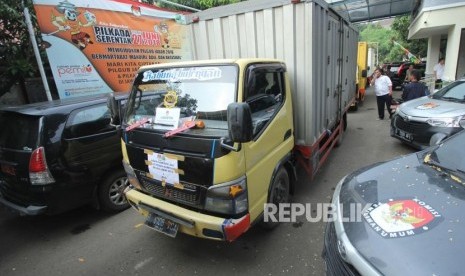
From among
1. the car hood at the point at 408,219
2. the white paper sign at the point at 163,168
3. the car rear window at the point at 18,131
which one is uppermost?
the car rear window at the point at 18,131

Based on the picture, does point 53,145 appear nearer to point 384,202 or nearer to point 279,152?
point 279,152

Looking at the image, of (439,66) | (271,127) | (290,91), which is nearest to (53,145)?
(271,127)

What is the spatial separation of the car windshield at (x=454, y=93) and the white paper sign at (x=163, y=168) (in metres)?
5.90

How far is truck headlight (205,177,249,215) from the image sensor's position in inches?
101

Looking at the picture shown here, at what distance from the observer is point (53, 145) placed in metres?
3.49

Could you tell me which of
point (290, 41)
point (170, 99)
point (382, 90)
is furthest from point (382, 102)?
point (170, 99)

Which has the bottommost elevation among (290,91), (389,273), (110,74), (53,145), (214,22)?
(389,273)

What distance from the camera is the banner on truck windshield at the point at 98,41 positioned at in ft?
17.0

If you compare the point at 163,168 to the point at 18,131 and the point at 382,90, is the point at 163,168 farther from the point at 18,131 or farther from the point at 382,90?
the point at 382,90

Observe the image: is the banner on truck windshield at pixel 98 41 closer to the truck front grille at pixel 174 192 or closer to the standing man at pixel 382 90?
the truck front grille at pixel 174 192

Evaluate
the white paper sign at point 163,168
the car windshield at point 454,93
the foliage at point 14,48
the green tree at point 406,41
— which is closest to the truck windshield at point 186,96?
the white paper sign at point 163,168

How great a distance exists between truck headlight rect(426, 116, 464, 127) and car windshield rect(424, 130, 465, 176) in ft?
9.70

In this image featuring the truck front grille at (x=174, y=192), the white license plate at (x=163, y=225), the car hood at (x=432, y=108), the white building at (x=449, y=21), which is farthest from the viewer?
the white building at (x=449, y=21)

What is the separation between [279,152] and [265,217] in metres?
0.74
